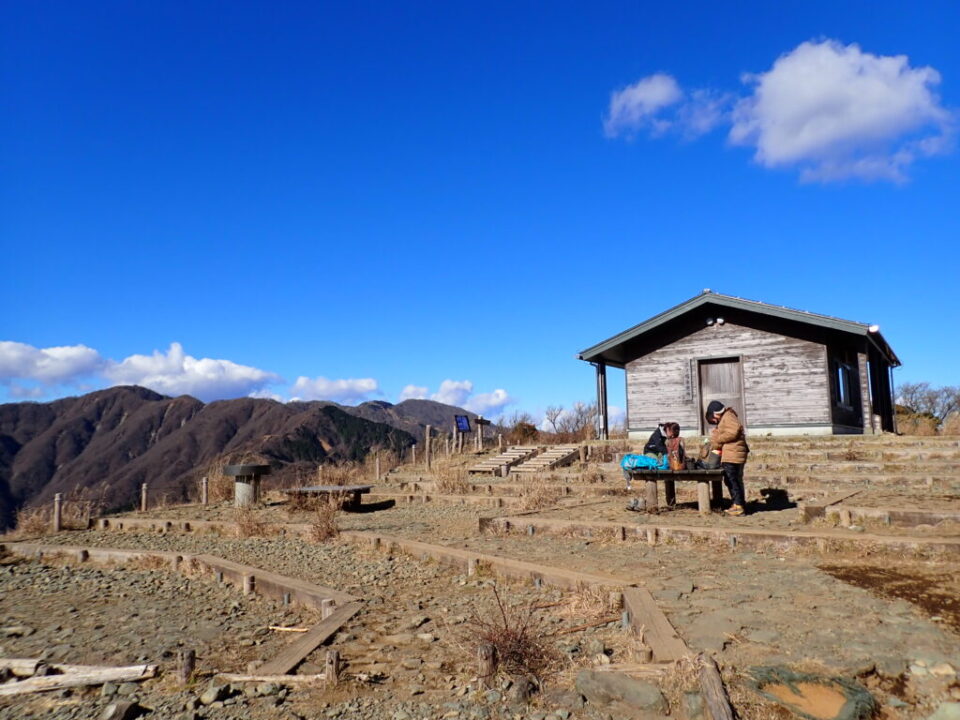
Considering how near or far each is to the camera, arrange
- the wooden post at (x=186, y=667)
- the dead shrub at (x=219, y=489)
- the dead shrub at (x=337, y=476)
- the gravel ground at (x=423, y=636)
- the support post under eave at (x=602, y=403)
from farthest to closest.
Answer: the support post under eave at (x=602, y=403), the dead shrub at (x=219, y=489), the dead shrub at (x=337, y=476), the wooden post at (x=186, y=667), the gravel ground at (x=423, y=636)

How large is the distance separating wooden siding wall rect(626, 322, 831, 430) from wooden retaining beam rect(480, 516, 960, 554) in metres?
12.9

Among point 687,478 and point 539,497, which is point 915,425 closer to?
point 539,497

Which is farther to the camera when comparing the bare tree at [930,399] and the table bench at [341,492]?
the bare tree at [930,399]

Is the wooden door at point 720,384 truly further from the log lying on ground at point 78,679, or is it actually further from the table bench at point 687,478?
the log lying on ground at point 78,679

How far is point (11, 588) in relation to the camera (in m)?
8.45

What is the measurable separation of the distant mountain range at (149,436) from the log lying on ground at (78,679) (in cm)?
7330

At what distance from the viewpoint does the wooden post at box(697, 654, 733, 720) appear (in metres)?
3.22

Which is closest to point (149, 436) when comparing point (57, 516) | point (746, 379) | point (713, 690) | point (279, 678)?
point (57, 516)

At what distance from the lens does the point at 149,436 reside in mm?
107312

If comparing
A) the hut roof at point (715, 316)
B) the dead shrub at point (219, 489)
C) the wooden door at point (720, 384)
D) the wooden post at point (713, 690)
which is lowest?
the wooden post at point (713, 690)

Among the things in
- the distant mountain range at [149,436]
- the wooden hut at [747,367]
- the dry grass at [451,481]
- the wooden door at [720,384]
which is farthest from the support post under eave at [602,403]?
the distant mountain range at [149,436]

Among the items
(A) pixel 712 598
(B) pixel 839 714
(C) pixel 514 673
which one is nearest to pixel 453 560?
(A) pixel 712 598

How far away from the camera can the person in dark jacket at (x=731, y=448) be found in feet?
30.6

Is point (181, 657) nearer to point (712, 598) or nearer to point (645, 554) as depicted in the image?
point (712, 598)
